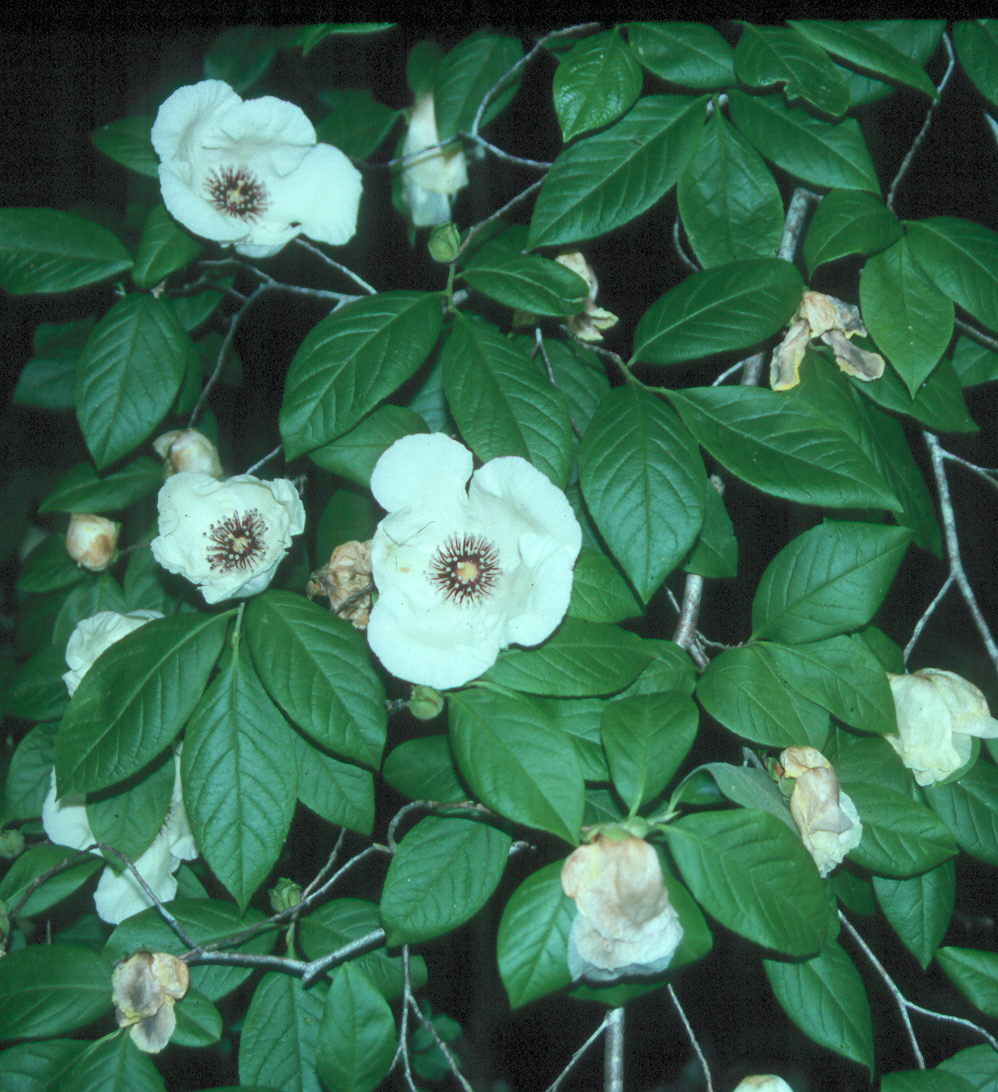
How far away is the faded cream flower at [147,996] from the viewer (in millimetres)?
917

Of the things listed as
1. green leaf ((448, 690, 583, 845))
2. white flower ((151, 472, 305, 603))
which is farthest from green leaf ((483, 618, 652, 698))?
white flower ((151, 472, 305, 603))

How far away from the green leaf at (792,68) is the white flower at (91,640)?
0.78 m

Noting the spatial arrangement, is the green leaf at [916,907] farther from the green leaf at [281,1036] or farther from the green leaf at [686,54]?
the green leaf at [686,54]

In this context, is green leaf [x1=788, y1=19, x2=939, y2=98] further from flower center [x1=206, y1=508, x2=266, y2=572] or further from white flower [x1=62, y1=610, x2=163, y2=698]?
white flower [x1=62, y1=610, x2=163, y2=698]

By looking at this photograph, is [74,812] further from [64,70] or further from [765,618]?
[64,70]

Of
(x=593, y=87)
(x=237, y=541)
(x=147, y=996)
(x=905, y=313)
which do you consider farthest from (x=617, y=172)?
(x=147, y=996)

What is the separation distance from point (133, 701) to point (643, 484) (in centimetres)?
48

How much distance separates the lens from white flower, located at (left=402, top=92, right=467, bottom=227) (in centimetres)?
128

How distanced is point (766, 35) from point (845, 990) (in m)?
0.88

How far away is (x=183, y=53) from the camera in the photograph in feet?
4.26

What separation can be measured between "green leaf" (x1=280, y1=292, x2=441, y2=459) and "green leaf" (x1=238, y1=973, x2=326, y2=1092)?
1.76ft

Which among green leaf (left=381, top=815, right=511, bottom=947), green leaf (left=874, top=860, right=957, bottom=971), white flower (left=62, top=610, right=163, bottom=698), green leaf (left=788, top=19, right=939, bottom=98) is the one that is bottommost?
green leaf (left=874, top=860, right=957, bottom=971)

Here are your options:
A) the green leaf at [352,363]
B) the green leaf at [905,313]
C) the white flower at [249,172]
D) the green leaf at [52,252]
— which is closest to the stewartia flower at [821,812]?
the green leaf at [905,313]

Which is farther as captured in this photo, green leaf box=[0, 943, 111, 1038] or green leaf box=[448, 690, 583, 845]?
green leaf box=[0, 943, 111, 1038]
